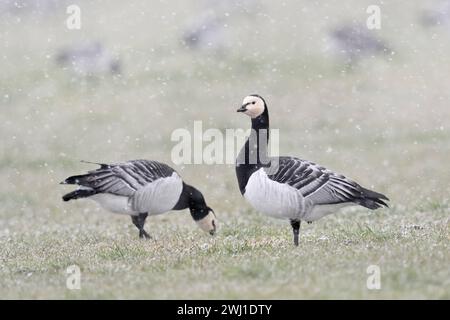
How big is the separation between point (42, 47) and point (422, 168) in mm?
33516

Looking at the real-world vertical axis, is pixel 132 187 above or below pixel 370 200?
above

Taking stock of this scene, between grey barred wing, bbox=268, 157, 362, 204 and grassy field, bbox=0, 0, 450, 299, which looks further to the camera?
grey barred wing, bbox=268, 157, 362, 204

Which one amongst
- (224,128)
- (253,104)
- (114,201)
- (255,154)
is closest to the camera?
(255,154)

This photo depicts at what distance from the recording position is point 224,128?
37031 mm

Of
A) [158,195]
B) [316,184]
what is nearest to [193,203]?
[158,195]

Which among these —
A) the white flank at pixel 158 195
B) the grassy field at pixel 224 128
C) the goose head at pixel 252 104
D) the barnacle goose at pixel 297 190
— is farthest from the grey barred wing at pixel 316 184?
the white flank at pixel 158 195

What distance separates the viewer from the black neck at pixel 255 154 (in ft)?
42.8

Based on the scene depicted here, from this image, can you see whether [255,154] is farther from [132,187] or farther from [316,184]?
[132,187]

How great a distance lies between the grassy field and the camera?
1044 centimetres

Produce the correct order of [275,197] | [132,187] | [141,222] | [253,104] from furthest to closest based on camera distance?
[141,222] → [132,187] → [253,104] → [275,197]

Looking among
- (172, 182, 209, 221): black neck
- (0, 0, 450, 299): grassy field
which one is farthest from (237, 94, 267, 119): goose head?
(172, 182, 209, 221): black neck

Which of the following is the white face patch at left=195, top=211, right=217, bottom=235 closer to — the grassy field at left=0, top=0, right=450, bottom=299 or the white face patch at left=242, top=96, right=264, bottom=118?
the grassy field at left=0, top=0, right=450, bottom=299

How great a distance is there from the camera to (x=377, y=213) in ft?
61.0

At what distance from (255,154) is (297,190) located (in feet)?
4.20
